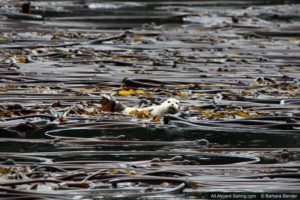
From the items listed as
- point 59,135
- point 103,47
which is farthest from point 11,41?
point 59,135

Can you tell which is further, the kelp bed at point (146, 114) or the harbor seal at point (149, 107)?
the harbor seal at point (149, 107)

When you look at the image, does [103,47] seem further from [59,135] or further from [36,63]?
[59,135]

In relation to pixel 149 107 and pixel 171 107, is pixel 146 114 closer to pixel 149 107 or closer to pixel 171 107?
pixel 149 107

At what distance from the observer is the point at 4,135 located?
7.63m

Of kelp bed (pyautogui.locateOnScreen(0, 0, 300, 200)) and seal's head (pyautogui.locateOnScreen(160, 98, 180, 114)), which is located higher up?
seal's head (pyautogui.locateOnScreen(160, 98, 180, 114))

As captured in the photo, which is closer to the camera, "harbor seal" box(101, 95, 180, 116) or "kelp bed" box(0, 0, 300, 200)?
"kelp bed" box(0, 0, 300, 200)

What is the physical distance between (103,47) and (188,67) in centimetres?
223

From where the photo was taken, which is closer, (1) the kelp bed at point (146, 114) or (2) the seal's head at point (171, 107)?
(1) the kelp bed at point (146, 114)

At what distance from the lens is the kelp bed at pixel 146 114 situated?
19.9 feet

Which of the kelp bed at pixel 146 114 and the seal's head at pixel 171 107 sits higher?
the seal's head at pixel 171 107

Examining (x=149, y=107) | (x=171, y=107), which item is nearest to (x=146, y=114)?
(x=149, y=107)

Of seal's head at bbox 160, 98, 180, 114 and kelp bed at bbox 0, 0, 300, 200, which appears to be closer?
kelp bed at bbox 0, 0, 300, 200

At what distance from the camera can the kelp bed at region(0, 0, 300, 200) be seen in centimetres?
605

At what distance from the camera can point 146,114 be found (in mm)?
8594
